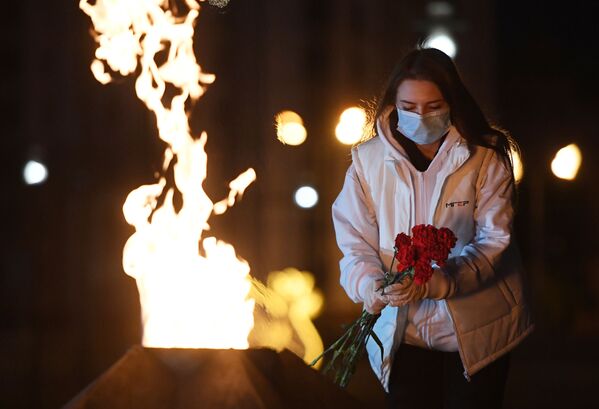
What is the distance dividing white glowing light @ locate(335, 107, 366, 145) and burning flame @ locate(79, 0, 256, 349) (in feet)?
48.2

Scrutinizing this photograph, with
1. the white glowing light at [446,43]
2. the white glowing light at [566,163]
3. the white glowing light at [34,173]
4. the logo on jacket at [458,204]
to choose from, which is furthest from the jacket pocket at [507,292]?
the white glowing light at [566,163]

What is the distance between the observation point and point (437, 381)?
4.94m

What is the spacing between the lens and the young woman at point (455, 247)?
188 inches

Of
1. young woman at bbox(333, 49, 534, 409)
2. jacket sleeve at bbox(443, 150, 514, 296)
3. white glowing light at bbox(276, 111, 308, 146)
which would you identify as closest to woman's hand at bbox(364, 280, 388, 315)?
young woman at bbox(333, 49, 534, 409)

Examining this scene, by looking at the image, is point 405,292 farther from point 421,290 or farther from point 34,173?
point 34,173

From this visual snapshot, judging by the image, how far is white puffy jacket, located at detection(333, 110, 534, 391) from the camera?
4770 millimetres

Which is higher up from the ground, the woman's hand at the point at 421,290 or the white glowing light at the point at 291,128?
the white glowing light at the point at 291,128

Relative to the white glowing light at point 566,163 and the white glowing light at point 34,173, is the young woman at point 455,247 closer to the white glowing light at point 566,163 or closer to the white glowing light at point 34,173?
the white glowing light at point 34,173

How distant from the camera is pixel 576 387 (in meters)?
13.0

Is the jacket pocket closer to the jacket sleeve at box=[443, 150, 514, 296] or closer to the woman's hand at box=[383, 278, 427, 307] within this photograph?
the jacket sleeve at box=[443, 150, 514, 296]

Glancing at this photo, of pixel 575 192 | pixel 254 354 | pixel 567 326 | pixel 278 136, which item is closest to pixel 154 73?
pixel 254 354

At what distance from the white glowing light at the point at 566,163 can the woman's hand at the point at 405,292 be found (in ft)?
82.4

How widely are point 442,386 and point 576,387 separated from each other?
27.9ft

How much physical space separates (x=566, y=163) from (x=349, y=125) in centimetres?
680
